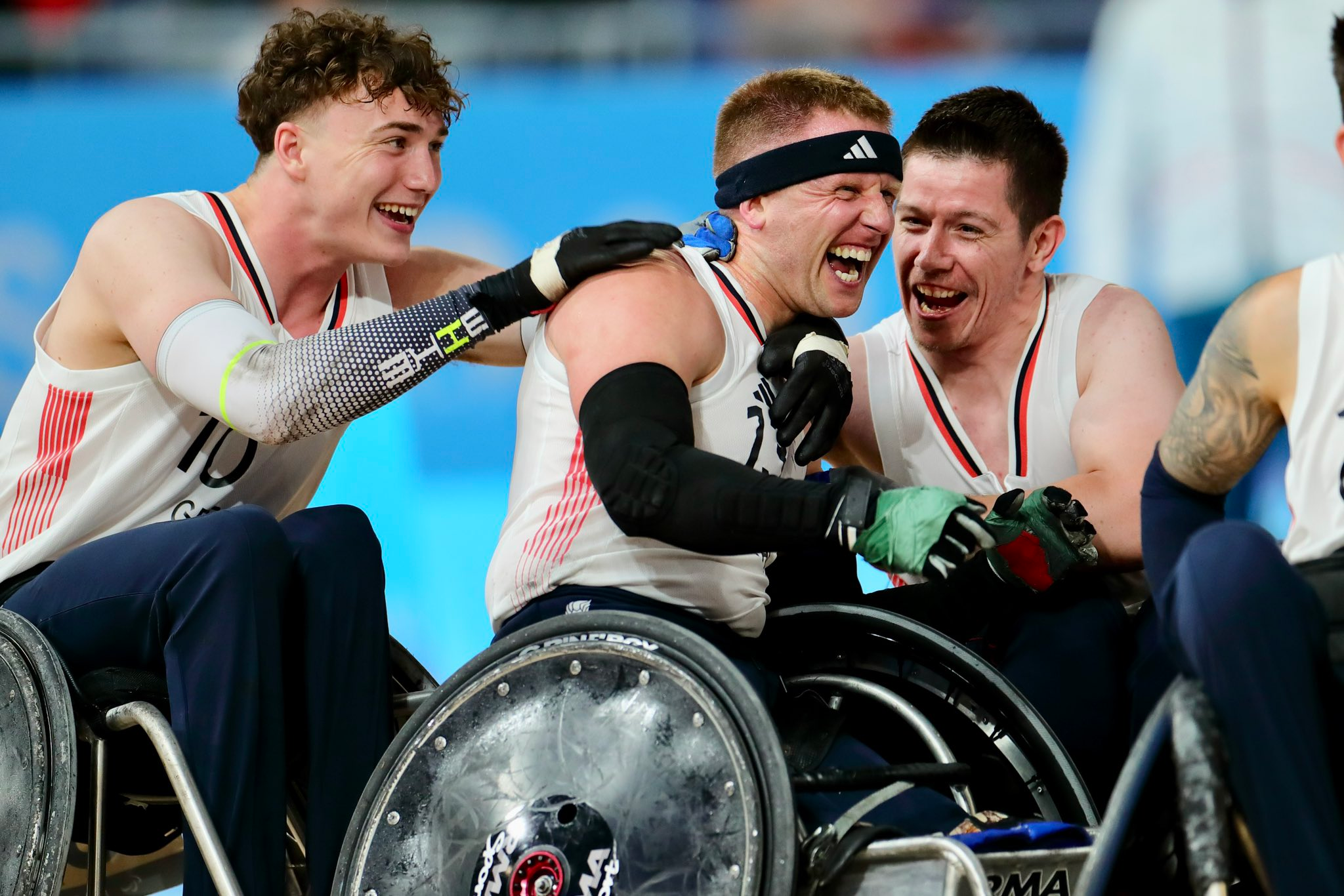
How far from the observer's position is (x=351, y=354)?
2.15 m

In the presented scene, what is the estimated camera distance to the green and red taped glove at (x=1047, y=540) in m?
2.14

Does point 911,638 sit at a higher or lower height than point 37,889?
higher

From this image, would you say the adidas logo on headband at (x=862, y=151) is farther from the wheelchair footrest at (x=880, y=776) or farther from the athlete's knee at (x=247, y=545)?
the athlete's knee at (x=247, y=545)

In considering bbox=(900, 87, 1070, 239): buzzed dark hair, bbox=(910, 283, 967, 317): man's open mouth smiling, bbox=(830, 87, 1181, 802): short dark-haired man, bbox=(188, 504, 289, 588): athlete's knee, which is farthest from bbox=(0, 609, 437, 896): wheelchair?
bbox=(900, 87, 1070, 239): buzzed dark hair

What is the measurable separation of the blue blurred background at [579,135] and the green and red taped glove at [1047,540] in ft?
6.69

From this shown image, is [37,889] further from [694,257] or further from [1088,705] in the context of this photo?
[1088,705]

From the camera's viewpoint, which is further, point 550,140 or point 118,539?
point 550,140

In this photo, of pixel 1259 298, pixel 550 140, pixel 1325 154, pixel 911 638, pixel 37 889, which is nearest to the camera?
pixel 1259 298

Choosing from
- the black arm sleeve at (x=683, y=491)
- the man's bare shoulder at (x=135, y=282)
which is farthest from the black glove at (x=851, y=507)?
the man's bare shoulder at (x=135, y=282)

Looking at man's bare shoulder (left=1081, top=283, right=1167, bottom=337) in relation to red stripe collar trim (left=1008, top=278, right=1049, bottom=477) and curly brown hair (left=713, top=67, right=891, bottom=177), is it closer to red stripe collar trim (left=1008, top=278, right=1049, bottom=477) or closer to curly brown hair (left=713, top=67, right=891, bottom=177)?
red stripe collar trim (left=1008, top=278, right=1049, bottom=477)

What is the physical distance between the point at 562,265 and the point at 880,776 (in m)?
0.87

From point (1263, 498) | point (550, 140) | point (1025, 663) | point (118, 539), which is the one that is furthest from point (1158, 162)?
point (118, 539)

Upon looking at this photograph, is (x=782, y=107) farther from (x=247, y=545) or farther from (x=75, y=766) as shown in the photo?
(x=75, y=766)

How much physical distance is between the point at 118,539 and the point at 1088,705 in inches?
58.6
